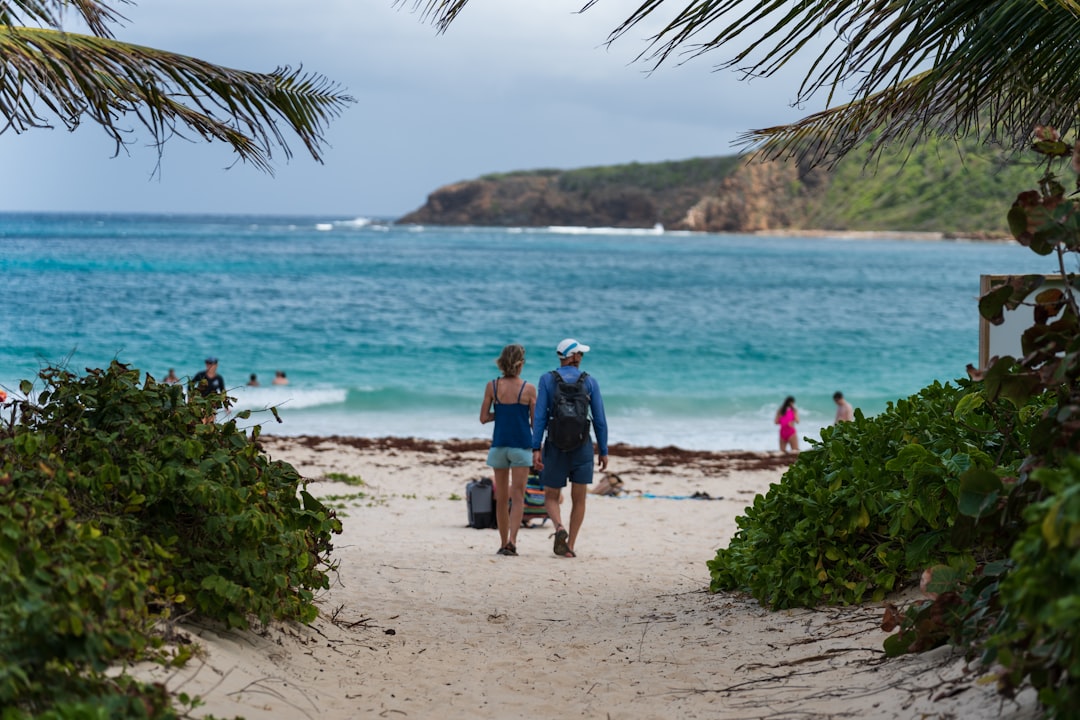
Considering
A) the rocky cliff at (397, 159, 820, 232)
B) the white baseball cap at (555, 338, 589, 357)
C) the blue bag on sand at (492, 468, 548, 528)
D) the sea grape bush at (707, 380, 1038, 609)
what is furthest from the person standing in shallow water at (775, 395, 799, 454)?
the rocky cliff at (397, 159, 820, 232)

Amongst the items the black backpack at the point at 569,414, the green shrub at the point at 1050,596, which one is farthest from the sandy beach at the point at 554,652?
the black backpack at the point at 569,414

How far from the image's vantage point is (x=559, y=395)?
736 cm

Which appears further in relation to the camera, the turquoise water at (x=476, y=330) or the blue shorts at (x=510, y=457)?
the turquoise water at (x=476, y=330)

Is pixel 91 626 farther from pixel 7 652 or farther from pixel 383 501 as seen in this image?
pixel 383 501

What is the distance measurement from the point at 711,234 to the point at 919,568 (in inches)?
4980

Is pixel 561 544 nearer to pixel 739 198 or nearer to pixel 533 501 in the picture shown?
pixel 533 501

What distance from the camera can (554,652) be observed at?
192 inches

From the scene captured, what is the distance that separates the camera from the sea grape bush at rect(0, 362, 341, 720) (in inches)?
108

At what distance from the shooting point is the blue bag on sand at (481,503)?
9.25 metres

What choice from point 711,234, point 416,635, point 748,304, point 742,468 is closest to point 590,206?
point 711,234

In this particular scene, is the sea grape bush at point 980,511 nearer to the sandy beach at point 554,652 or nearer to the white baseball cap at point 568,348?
the sandy beach at point 554,652

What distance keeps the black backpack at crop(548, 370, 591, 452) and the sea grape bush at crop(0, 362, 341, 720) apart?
2.74 m

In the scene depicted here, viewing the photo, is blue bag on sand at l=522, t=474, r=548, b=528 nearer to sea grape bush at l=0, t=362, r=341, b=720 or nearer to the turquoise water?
the turquoise water

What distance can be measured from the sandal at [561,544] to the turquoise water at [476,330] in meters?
3.44
